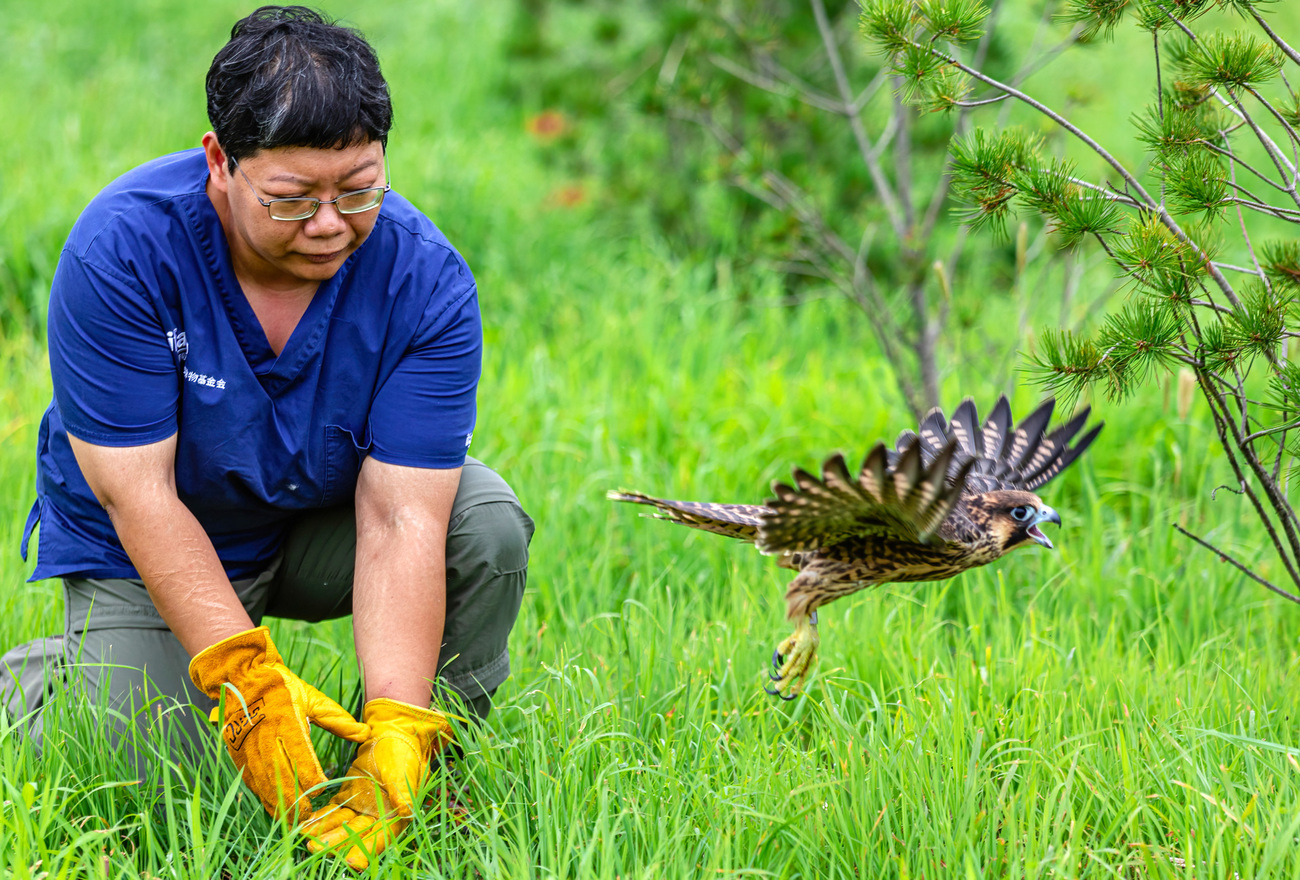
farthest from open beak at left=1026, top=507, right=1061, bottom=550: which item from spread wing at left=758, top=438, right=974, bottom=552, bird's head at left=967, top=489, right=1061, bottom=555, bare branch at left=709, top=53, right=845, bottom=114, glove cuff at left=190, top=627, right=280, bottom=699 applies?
bare branch at left=709, top=53, right=845, bottom=114

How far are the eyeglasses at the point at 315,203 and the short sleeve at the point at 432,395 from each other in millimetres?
317

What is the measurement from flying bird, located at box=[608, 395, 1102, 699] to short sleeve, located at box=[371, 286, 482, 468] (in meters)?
0.47

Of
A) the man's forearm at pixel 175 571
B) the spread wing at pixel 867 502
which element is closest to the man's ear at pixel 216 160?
the man's forearm at pixel 175 571

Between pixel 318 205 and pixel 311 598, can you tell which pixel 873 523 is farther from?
pixel 311 598

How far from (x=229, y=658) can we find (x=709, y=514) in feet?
3.24

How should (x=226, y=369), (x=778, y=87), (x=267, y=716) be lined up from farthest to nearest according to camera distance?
(x=778, y=87) → (x=226, y=369) → (x=267, y=716)

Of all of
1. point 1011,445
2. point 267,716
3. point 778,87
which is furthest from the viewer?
point 778,87

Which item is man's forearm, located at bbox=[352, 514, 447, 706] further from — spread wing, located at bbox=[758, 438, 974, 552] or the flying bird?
spread wing, located at bbox=[758, 438, 974, 552]

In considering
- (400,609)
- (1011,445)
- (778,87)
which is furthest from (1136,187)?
(778,87)

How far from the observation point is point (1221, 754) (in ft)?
7.64

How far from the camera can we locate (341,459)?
8.51 ft

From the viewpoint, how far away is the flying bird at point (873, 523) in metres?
1.82

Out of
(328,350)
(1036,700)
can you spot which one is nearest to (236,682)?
(328,350)

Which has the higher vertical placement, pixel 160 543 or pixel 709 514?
pixel 709 514
